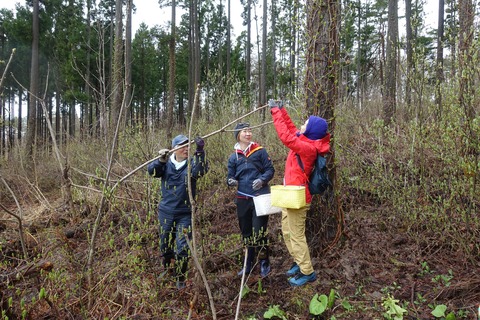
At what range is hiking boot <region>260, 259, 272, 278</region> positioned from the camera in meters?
3.62

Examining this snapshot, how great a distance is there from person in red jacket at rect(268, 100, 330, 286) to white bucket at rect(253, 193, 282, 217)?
0.20 meters

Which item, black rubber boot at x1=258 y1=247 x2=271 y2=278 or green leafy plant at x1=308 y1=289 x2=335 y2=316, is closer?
green leafy plant at x1=308 y1=289 x2=335 y2=316

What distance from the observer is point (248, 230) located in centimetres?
370

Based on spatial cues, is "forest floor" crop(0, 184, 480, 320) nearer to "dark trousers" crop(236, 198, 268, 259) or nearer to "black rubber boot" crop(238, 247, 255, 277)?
"black rubber boot" crop(238, 247, 255, 277)

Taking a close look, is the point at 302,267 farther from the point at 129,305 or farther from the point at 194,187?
the point at 129,305

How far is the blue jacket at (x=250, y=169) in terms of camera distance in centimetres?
362

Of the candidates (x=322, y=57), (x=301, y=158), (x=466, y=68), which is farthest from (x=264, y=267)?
(x=466, y=68)

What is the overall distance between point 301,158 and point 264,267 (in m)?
1.40

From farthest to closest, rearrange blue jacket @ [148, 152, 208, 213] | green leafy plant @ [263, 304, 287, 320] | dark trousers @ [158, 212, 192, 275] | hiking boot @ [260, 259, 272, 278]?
hiking boot @ [260, 259, 272, 278] → blue jacket @ [148, 152, 208, 213] → dark trousers @ [158, 212, 192, 275] → green leafy plant @ [263, 304, 287, 320]

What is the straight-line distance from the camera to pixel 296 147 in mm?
3150

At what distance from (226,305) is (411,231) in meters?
2.72

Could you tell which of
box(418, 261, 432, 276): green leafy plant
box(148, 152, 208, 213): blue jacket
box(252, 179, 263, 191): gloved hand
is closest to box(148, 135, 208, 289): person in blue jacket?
box(148, 152, 208, 213): blue jacket

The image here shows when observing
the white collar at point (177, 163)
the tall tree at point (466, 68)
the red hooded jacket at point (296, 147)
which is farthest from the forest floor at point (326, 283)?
the tall tree at point (466, 68)

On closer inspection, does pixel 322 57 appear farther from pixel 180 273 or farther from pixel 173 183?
pixel 180 273
